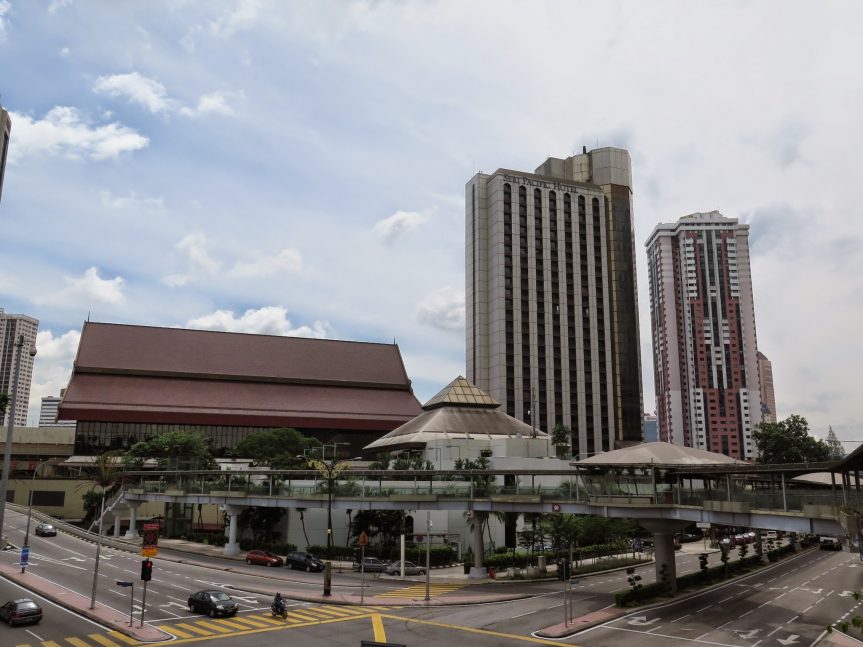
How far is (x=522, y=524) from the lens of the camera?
77.1 meters

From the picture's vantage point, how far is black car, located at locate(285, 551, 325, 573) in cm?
5772

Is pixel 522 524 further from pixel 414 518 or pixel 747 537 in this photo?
pixel 747 537

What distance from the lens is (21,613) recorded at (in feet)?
116

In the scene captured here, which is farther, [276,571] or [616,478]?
[276,571]

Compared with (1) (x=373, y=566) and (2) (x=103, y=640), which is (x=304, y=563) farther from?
(2) (x=103, y=640)

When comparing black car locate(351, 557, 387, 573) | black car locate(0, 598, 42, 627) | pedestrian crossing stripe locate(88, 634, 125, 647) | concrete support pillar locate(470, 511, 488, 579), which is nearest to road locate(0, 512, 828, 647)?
pedestrian crossing stripe locate(88, 634, 125, 647)

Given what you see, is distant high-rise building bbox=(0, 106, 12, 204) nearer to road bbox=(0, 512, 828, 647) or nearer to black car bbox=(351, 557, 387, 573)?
road bbox=(0, 512, 828, 647)

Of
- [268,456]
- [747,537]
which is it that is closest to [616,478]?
[747,537]

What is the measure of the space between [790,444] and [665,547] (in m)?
85.7

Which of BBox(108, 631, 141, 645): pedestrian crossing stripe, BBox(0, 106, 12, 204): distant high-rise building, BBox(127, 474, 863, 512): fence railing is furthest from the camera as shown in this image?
BBox(0, 106, 12, 204): distant high-rise building

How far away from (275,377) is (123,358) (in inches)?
1169

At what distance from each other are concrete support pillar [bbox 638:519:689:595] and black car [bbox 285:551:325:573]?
2715cm

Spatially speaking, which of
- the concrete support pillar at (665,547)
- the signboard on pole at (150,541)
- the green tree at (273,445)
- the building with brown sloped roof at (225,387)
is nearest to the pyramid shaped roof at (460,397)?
the green tree at (273,445)

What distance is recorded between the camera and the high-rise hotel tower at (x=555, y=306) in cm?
16012
